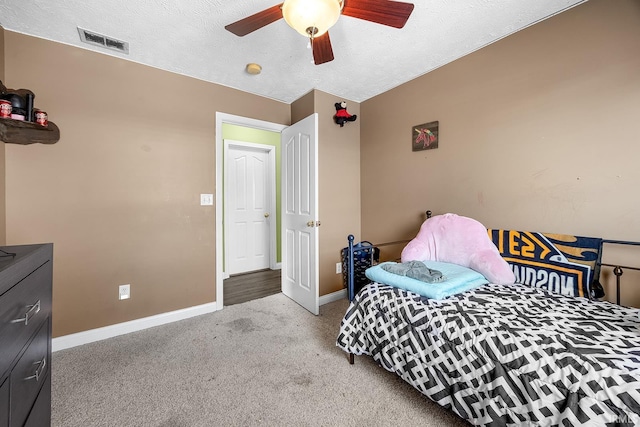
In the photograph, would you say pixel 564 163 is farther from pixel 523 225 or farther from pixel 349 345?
pixel 349 345

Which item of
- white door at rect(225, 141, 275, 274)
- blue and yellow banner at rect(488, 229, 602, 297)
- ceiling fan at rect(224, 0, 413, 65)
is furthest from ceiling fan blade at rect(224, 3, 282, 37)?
white door at rect(225, 141, 275, 274)

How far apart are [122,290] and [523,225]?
3320 millimetres

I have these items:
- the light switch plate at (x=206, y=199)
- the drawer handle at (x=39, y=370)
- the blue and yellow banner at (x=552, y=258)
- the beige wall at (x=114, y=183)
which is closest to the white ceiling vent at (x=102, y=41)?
the beige wall at (x=114, y=183)

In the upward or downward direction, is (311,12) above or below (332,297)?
above

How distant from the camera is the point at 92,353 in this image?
1.95 metres

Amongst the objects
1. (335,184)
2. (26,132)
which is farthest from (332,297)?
(26,132)

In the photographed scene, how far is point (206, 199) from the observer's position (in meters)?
2.65

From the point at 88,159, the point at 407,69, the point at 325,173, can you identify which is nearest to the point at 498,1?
the point at 407,69

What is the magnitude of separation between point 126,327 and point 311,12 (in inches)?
109

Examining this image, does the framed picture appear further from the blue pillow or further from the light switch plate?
the light switch plate

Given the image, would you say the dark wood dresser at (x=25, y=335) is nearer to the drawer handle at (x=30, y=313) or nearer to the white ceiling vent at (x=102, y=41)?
the drawer handle at (x=30, y=313)

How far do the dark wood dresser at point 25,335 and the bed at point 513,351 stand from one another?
154 cm

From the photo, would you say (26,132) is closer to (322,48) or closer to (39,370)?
(39,370)

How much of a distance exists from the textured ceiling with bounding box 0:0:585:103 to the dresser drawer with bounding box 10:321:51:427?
1915mm
